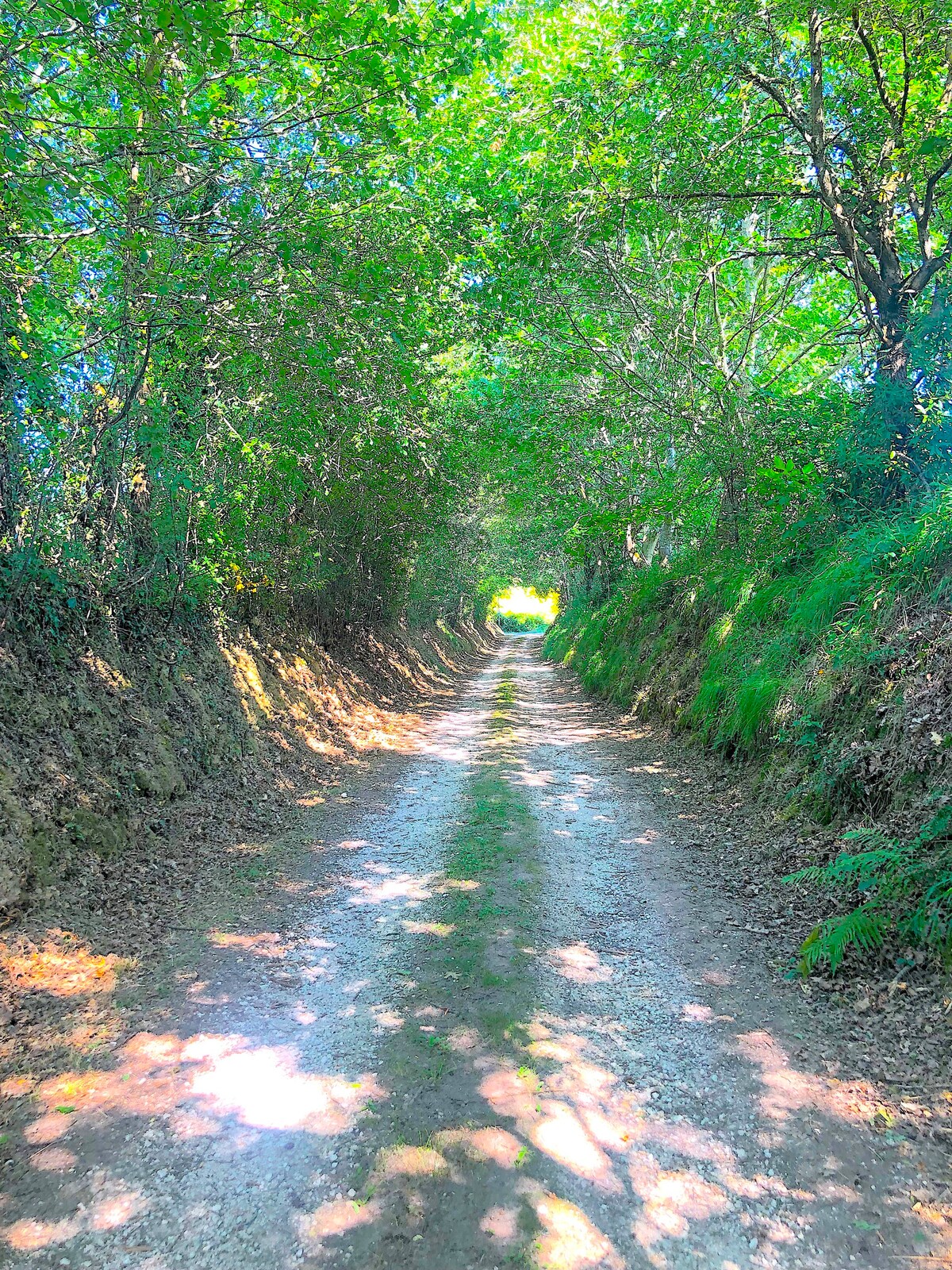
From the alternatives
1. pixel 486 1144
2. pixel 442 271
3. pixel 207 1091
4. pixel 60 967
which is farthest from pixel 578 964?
pixel 442 271

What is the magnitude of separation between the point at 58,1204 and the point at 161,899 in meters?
2.90

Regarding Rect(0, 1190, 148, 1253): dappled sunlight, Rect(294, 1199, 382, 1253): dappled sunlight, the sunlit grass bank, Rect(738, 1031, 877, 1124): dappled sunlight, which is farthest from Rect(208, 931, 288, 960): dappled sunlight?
the sunlit grass bank

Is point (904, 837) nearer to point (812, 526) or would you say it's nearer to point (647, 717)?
point (812, 526)

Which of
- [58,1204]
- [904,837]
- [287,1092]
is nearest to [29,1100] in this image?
[58,1204]

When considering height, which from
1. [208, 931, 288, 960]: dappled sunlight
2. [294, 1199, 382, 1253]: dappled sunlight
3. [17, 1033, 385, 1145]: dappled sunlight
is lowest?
[208, 931, 288, 960]: dappled sunlight

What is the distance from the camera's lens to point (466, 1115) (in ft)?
10.5

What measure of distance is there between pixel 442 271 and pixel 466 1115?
31.3ft

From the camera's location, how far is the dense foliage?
5.70 m

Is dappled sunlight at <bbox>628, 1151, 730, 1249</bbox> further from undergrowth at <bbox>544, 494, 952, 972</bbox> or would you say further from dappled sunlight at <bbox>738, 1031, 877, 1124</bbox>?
undergrowth at <bbox>544, 494, 952, 972</bbox>

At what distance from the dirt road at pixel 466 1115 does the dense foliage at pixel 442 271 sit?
146 inches

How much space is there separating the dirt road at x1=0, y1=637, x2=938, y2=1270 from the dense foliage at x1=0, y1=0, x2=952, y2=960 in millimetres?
3719

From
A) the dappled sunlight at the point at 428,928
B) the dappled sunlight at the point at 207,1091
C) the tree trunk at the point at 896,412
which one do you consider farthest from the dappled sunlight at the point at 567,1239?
the tree trunk at the point at 896,412

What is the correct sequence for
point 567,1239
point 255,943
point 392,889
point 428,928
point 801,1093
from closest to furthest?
point 567,1239 < point 801,1093 < point 255,943 < point 428,928 < point 392,889

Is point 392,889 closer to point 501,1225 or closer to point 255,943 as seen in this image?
point 255,943
